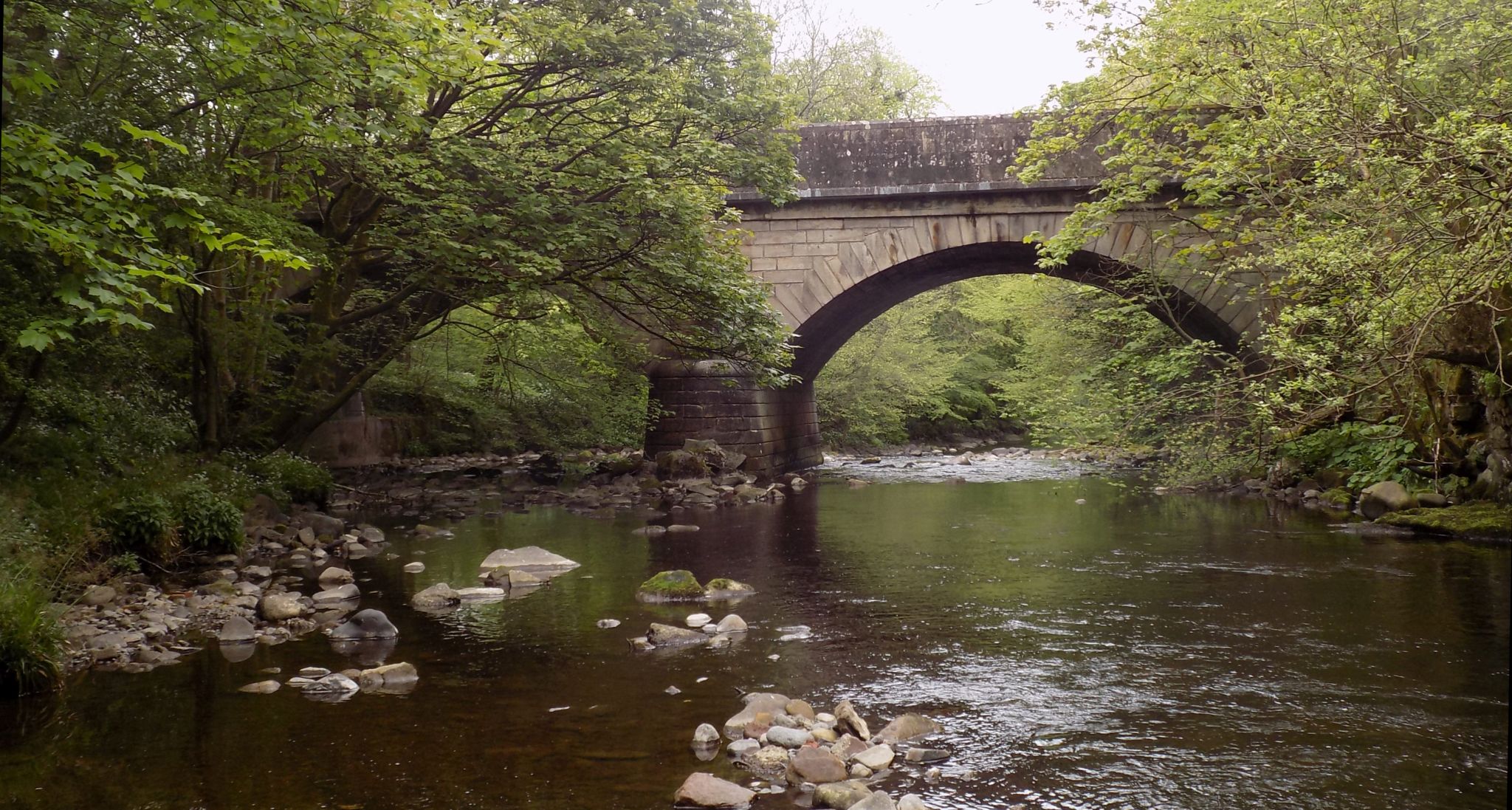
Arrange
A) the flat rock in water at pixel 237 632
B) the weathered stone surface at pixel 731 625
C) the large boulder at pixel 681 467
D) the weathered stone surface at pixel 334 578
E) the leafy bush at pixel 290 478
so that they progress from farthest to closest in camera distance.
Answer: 1. the large boulder at pixel 681 467
2. the leafy bush at pixel 290 478
3. the weathered stone surface at pixel 334 578
4. the weathered stone surface at pixel 731 625
5. the flat rock in water at pixel 237 632

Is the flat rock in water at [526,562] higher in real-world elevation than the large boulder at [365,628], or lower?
higher

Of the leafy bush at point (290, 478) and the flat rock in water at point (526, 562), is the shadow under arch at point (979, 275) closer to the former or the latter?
the flat rock in water at point (526, 562)

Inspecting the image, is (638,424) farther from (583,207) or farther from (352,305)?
(583,207)

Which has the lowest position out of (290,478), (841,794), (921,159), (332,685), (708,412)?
(841,794)

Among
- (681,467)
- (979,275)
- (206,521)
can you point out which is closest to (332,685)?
(206,521)

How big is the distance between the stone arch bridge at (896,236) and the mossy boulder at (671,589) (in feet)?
26.5

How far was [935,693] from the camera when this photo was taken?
15.6 feet

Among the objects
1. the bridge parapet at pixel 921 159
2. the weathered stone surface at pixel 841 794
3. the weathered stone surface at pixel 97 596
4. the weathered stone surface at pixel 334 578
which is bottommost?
the weathered stone surface at pixel 841 794

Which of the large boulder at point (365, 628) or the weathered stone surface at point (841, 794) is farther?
the large boulder at point (365, 628)

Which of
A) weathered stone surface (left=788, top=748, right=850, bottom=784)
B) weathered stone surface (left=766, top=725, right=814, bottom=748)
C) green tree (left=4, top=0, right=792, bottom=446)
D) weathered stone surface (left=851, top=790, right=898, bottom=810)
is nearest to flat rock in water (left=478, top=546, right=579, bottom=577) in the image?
green tree (left=4, top=0, right=792, bottom=446)

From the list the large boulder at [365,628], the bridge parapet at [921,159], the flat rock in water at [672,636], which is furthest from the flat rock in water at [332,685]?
the bridge parapet at [921,159]

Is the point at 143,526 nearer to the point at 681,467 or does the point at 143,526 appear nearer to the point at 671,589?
the point at 671,589

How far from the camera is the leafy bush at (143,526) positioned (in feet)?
23.9

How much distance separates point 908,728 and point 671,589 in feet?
10.3
